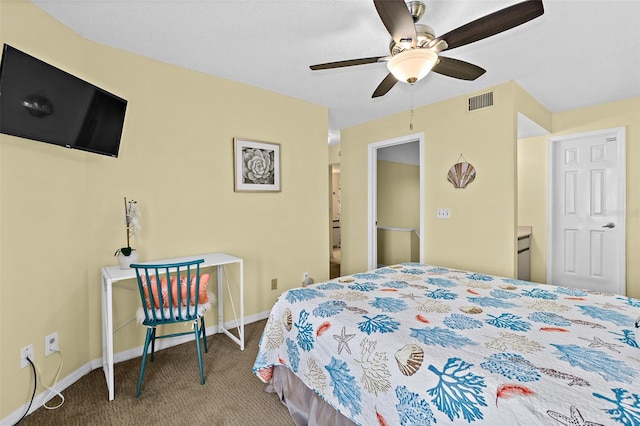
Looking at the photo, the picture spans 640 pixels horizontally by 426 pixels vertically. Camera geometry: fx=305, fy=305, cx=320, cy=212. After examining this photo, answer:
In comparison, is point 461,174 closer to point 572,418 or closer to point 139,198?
point 572,418

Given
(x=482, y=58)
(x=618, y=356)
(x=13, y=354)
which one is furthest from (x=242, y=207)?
(x=618, y=356)

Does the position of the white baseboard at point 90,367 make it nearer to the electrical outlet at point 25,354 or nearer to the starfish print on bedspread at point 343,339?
the electrical outlet at point 25,354

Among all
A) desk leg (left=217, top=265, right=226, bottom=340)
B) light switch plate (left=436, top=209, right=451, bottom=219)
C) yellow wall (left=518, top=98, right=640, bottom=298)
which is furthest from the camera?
light switch plate (left=436, top=209, right=451, bottom=219)

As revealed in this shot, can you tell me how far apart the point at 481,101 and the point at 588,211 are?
2.00 meters

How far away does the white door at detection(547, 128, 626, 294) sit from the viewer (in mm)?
3424

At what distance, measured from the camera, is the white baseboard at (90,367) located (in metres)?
1.70

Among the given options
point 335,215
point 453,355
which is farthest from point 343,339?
point 335,215

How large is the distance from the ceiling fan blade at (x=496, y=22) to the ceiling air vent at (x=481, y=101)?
1.68 m

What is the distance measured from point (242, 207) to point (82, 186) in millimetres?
1262

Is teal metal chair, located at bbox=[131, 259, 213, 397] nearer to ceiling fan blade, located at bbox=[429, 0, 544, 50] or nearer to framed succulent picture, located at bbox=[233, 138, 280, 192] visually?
framed succulent picture, located at bbox=[233, 138, 280, 192]

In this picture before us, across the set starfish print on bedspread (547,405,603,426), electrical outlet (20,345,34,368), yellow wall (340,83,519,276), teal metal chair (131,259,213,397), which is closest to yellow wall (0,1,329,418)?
electrical outlet (20,345,34,368)

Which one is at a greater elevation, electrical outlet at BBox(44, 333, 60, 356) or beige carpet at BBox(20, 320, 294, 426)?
electrical outlet at BBox(44, 333, 60, 356)

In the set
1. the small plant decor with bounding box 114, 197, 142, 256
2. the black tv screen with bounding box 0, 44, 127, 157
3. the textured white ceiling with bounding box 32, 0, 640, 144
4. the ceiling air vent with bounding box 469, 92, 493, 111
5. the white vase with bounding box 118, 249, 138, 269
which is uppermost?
the textured white ceiling with bounding box 32, 0, 640, 144

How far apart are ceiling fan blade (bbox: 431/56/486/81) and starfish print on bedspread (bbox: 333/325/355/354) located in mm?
1620
